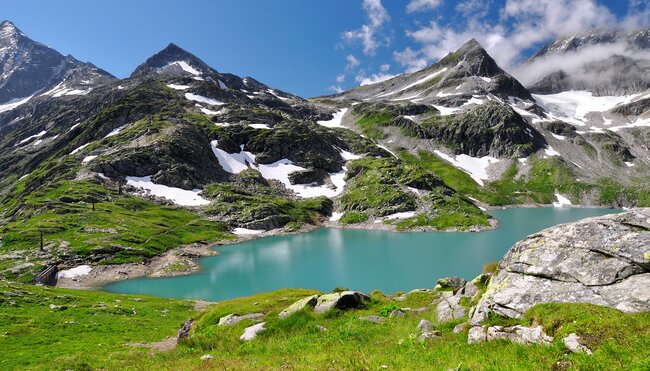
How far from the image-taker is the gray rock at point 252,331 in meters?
20.8

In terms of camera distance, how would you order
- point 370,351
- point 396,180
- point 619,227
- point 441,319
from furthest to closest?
point 396,180 < point 441,319 < point 619,227 < point 370,351

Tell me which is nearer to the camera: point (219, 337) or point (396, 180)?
point (219, 337)

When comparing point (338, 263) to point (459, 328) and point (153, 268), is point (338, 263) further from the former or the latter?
point (459, 328)

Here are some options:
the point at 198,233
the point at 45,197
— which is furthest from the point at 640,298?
the point at 45,197

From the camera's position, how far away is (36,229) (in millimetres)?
103500

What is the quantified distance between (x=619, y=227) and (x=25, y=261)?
109m

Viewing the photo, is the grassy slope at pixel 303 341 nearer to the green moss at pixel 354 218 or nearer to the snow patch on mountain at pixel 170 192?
the snow patch on mountain at pixel 170 192

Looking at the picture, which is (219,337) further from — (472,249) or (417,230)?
(417,230)

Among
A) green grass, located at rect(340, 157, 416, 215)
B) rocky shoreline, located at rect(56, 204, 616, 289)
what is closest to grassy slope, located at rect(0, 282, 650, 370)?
rocky shoreline, located at rect(56, 204, 616, 289)

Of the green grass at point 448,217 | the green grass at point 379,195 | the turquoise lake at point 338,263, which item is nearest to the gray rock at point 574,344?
the turquoise lake at point 338,263

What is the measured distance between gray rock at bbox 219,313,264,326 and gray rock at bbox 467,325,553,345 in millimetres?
16652

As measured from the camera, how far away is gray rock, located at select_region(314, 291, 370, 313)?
24.0m

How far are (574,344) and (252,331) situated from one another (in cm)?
1693

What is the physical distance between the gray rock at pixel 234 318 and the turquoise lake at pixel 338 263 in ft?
152
